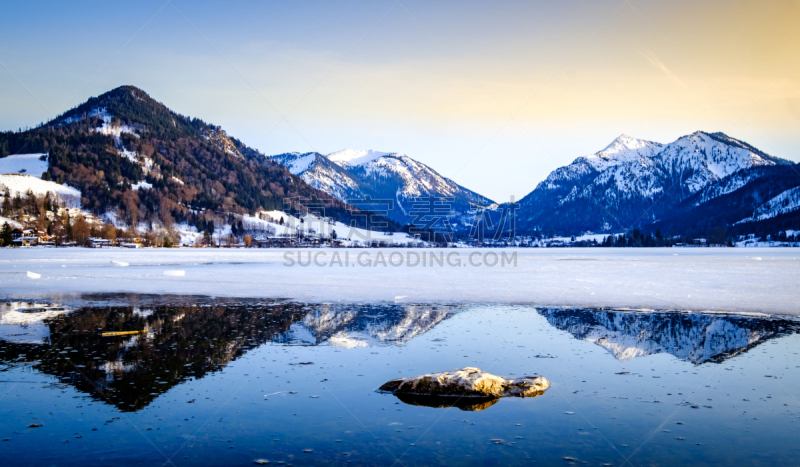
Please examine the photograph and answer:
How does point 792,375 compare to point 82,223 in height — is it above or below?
below

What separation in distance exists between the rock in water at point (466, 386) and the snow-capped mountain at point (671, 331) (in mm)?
3508

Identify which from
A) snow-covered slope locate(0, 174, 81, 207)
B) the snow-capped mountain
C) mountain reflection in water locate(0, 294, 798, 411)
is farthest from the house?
the snow-capped mountain

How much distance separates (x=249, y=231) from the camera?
189 metres

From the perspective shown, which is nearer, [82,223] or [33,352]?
[33,352]

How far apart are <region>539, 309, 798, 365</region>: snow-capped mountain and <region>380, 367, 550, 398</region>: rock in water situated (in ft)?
11.5

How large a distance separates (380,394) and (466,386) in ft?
4.76

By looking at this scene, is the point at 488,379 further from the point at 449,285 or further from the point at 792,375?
the point at 449,285

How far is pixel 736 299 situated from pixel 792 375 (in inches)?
447

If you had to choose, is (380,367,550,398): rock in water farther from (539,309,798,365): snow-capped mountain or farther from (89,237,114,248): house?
(89,237,114,248): house

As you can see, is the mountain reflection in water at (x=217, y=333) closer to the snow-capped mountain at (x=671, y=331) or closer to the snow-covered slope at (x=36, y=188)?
the snow-capped mountain at (x=671, y=331)

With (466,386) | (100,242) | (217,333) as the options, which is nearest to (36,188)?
(100,242)

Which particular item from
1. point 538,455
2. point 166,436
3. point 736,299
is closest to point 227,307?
point 166,436

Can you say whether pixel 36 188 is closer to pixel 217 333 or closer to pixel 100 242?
pixel 100 242

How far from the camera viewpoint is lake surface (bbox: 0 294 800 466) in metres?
6.50
